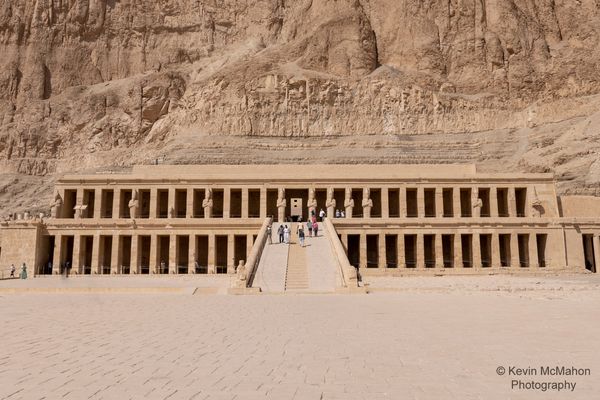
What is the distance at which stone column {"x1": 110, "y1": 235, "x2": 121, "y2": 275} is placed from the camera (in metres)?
36.7

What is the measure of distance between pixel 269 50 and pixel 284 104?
41.0ft

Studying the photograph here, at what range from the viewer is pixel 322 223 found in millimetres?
35562

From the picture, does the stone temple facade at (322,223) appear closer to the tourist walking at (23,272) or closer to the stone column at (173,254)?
the stone column at (173,254)

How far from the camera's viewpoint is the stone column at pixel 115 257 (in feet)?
120

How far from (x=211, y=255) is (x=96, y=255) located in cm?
827

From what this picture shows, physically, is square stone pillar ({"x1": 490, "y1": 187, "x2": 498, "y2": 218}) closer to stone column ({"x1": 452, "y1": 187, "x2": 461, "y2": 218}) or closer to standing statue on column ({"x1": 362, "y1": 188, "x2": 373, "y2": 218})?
stone column ({"x1": 452, "y1": 187, "x2": 461, "y2": 218})

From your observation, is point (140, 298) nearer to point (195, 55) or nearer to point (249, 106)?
point (249, 106)

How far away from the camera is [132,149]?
79250 mm

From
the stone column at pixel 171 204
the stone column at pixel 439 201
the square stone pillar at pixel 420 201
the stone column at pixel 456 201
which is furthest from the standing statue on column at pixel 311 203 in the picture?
the stone column at pixel 456 201

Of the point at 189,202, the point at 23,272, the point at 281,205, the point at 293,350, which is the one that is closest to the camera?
the point at 293,350

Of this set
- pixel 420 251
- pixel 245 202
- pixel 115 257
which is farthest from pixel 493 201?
pixel 115 257

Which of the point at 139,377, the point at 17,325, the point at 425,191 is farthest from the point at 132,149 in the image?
the point at 139,377

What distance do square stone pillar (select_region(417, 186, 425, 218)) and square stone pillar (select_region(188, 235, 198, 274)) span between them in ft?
56.4

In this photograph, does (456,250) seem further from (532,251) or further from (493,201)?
(493,201)
